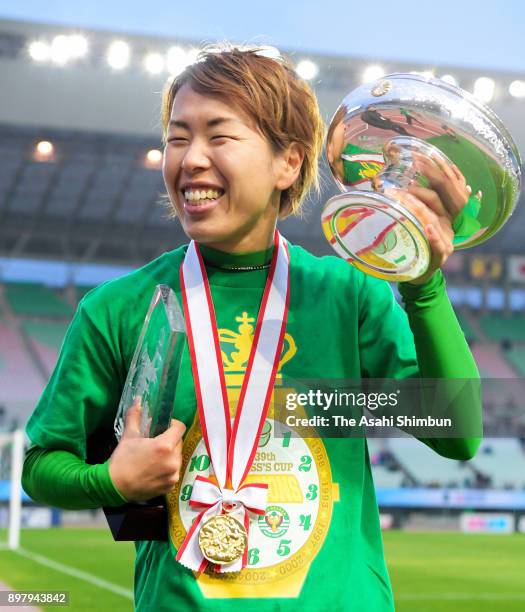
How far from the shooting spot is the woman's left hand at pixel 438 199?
1.55 metres

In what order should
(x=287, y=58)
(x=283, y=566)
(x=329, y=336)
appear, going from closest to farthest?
(x=283, y=566)
(x=329, y=336)
(x=287, y=58)

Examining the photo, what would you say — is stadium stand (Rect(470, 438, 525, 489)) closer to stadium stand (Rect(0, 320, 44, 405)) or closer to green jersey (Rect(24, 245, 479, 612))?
stadium stand (Rect(0, 320, 44, 405))

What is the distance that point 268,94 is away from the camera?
1812mm

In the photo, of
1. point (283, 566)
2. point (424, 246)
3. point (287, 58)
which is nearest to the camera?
point (424, 246)

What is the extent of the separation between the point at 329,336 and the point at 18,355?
975 inches

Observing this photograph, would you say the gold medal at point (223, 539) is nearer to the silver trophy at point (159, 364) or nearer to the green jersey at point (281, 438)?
the green jersey at point (281, 438)

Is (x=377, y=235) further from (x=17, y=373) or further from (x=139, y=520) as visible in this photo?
(x=17, y=373)

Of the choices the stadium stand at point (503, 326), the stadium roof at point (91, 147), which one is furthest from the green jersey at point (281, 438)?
the stadium stand at point (503, 326)

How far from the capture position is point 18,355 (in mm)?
25828

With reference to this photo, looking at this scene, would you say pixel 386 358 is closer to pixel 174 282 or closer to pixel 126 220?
pixel 174 282

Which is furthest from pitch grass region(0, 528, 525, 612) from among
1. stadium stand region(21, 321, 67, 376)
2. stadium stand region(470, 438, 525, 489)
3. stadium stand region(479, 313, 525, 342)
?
stadium stand region(479, 313, 525, 342)

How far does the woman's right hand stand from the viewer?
156 cm

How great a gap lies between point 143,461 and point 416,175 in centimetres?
57

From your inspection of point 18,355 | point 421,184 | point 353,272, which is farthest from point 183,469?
point 18,355
